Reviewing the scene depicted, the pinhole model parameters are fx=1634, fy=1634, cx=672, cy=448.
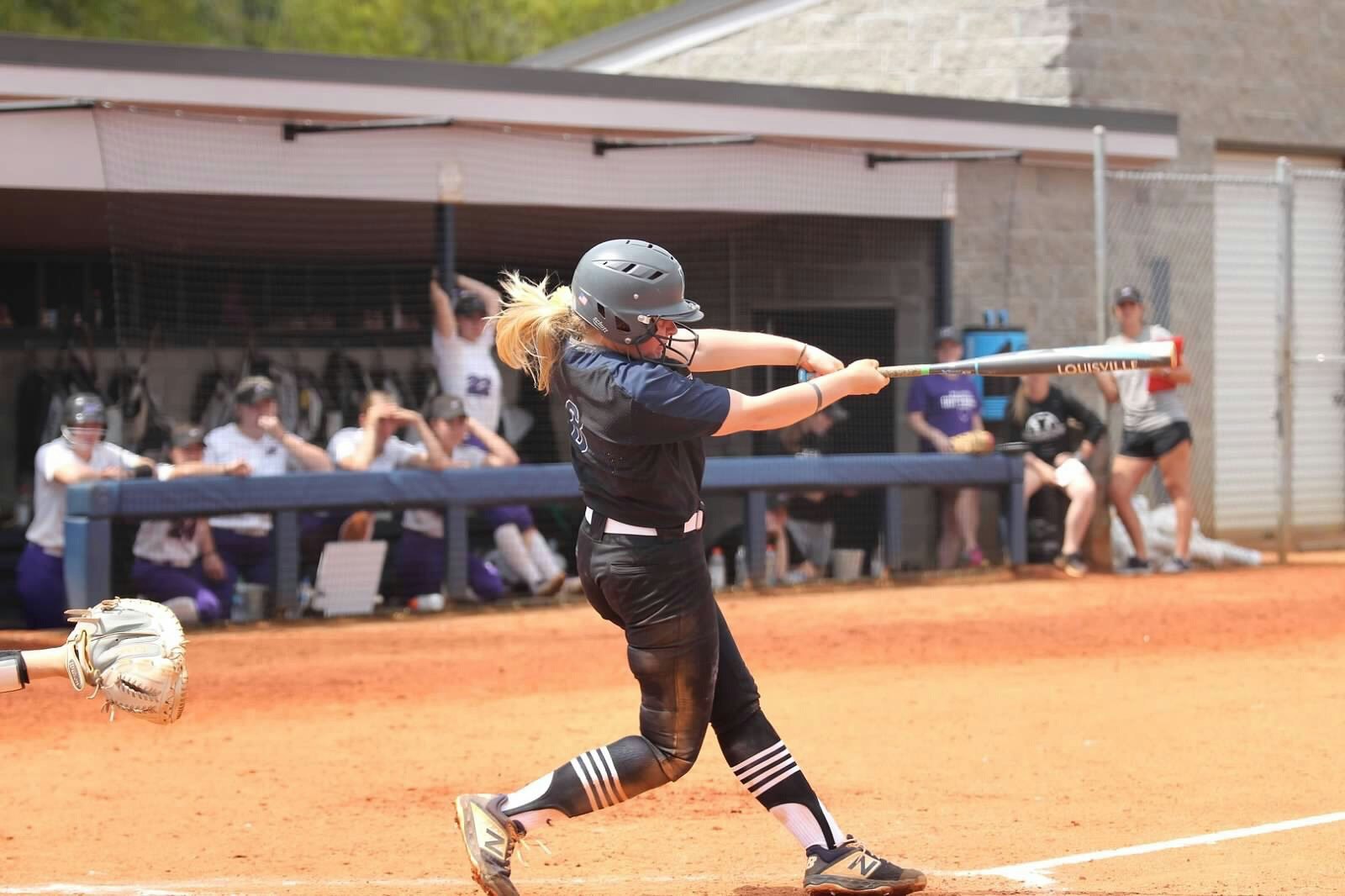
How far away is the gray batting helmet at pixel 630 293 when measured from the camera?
171 inches

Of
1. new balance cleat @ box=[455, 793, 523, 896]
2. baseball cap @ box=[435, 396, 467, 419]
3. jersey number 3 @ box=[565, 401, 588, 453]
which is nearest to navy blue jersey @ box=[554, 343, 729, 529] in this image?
jersey number 3 @ box=[565, 401, 588, 453]

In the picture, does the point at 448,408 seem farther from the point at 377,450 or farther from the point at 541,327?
the point at 541,327

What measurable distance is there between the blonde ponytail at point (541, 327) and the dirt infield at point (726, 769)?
A: 5.27 ft

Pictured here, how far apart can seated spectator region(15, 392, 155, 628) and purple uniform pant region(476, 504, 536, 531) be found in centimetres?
262

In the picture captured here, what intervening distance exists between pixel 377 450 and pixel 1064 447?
220 inches

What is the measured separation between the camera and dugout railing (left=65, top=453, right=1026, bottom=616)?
32.9ft

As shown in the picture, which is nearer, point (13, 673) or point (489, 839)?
point (13, 673)

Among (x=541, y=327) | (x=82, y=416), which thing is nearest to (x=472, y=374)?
(x=82, y=416)

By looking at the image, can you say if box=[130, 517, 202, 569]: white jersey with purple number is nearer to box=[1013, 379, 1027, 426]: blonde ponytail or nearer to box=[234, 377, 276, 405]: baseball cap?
box=[234, 377, 276, 405]: baseball cap

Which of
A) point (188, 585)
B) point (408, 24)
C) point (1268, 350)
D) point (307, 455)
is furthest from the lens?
point (408, 24)

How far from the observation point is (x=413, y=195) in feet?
39.5

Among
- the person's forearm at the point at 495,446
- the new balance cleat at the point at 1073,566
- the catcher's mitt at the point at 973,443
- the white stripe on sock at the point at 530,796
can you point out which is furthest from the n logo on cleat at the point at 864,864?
the new balance cleat at the point at 1073,566

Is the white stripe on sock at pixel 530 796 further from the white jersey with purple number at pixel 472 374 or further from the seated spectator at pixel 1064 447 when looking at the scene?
the seated spectator at pixel 1064 447

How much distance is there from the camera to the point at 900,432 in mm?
14219
